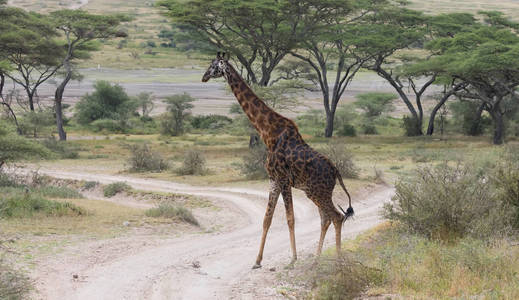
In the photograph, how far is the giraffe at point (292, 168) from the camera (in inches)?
428

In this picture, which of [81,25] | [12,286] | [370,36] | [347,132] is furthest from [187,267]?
[347,132]

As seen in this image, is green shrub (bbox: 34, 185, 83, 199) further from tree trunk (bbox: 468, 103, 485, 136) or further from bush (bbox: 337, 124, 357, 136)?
tree trunk (bbox: 468, 103, 485, 136)

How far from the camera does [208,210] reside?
1948cm

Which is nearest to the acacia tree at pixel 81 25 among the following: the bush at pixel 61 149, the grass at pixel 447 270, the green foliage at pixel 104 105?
the bush at pixel 61 149

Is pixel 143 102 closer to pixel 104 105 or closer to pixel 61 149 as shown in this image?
pixel 104 105

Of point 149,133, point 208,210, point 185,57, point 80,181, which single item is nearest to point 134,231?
point 208,210

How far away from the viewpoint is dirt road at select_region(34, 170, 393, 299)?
9.95m

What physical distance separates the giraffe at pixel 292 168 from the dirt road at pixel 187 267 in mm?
909

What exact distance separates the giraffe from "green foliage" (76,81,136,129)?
1698 inches

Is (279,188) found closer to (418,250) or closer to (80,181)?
(418,250)

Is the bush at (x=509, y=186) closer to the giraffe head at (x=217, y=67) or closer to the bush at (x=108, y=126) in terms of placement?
the giraffe head at (x=217, y=67)

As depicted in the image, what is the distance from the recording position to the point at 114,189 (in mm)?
22641

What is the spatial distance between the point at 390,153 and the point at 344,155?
11713mm

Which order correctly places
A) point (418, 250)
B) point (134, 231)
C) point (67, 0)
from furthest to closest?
point (67, 0)
point (134, 231)
point (418, 250)
